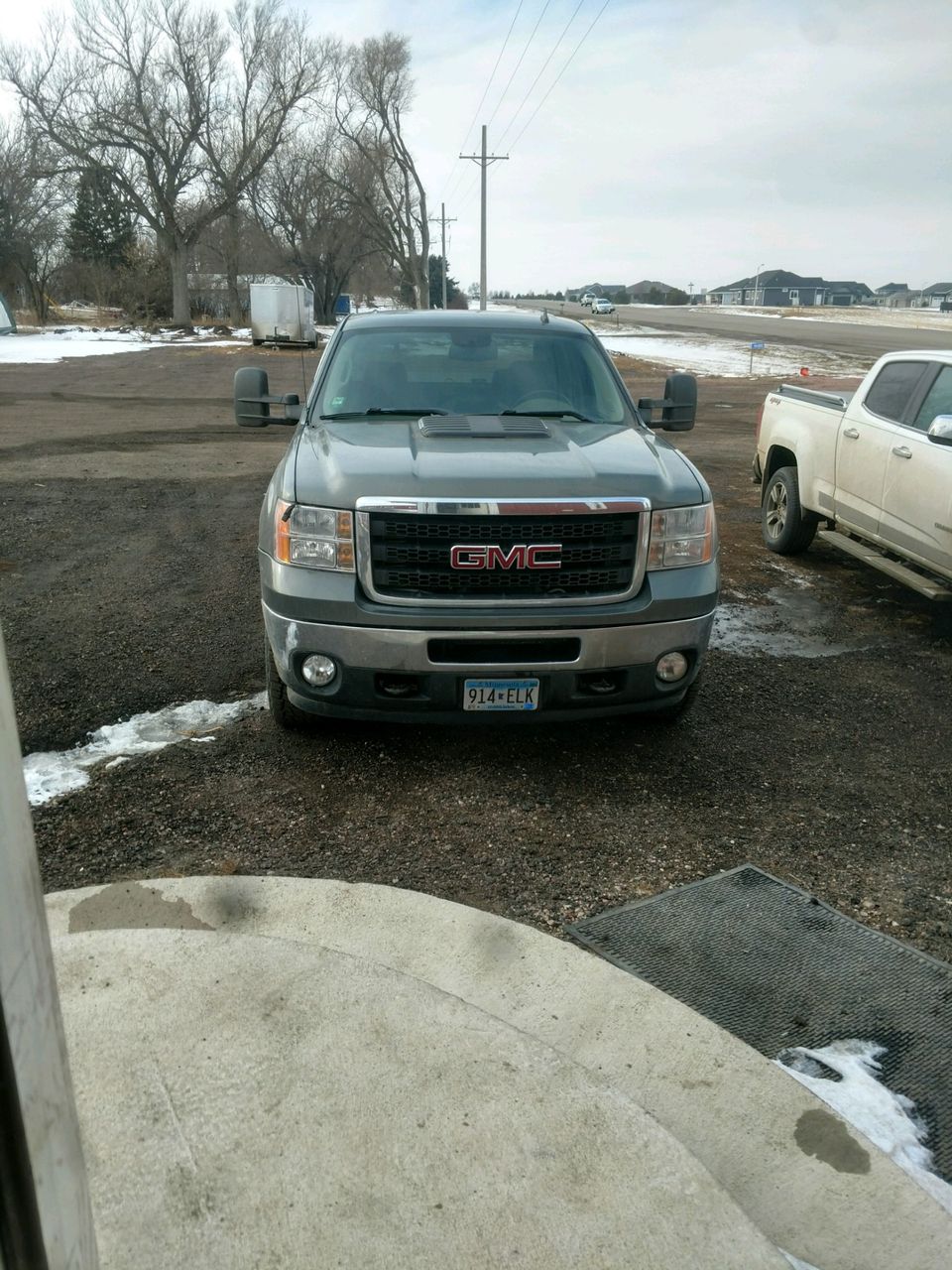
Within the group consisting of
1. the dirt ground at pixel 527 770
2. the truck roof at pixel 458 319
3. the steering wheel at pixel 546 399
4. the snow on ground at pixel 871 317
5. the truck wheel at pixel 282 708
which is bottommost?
the dirt ground at pixel 527 770

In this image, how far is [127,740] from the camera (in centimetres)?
468

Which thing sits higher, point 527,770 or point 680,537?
point 680,537

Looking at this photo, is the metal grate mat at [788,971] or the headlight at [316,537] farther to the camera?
the headlight at [316,537]

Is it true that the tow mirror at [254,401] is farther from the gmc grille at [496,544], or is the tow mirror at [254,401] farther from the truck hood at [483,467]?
the gmc grille at [496,544]

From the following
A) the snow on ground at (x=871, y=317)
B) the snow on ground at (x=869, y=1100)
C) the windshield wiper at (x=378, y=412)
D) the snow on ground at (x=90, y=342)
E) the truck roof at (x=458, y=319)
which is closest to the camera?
the snow on ground at (x=869, y=1100)

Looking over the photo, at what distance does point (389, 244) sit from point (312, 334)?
25.4 m

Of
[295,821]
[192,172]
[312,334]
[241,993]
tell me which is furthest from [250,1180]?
[192,172]

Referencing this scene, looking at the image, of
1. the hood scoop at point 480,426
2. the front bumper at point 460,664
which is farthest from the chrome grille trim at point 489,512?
the hood scoop at point 480,426

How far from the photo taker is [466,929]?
3.24 meters

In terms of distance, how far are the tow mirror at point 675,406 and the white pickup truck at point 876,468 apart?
1308mm

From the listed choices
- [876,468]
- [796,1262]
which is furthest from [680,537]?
[876,468]

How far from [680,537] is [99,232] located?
65.0 m

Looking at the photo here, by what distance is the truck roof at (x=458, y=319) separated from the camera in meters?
5.94

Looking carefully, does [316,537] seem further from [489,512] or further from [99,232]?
[99,232]
